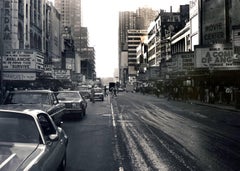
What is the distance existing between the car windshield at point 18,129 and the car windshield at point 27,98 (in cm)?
745

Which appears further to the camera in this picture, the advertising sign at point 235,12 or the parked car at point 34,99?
the advertising sign at point 235,12

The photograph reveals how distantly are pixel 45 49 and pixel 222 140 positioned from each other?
7539 cm

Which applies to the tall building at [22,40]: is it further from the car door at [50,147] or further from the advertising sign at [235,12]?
the car door at [50,147]

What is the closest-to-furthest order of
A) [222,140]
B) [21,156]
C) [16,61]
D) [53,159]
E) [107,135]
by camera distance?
1. [21,156]
2. [53,159]
3. [222,140]
4. [107,135]
5. [16,61]

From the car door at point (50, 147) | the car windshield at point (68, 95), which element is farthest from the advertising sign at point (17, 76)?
the car door at point (50, 147)

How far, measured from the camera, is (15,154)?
532cm

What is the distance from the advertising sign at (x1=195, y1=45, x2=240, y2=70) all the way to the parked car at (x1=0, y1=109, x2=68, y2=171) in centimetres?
3345

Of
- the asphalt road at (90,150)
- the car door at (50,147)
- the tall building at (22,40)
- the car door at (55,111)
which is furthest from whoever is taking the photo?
the tall building at (22,40)

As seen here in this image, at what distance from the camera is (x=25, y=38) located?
6412cm

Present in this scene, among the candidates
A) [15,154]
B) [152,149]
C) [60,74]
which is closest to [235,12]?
[60,74]

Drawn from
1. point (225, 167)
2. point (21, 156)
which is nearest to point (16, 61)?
point (225, 167)

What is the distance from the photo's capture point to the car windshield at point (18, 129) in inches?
242

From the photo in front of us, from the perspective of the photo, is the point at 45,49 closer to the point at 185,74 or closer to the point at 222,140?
the point at 185,74

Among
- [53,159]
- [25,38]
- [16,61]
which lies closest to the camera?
[53,159]
